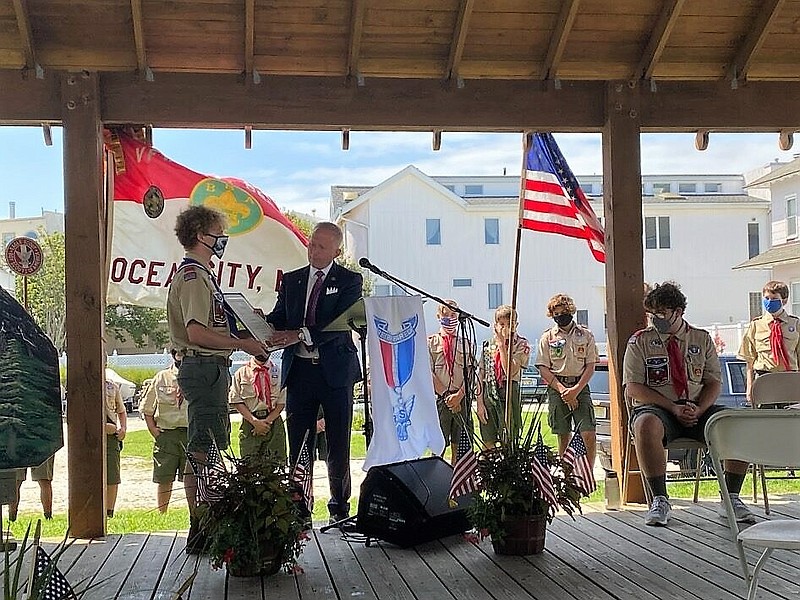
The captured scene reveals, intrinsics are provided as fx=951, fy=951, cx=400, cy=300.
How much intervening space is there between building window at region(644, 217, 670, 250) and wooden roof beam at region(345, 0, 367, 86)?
66.2 ft

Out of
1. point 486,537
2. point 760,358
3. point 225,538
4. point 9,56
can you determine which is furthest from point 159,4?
point 760,358

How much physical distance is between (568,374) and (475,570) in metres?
2.87

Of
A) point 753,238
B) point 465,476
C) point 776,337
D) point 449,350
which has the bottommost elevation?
point 465,476

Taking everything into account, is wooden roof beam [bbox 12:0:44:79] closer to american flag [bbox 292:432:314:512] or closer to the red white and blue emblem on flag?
the red white and blue emblem on flag

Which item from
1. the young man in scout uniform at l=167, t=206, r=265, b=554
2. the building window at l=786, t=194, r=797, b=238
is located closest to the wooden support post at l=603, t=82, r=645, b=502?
the young man in scout uniform at l=167, t=206, r=265, b=554

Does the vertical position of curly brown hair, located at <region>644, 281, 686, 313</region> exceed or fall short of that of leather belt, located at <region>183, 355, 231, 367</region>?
it exceeds it

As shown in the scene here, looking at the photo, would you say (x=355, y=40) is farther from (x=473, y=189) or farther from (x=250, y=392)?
(x=473, y=189)

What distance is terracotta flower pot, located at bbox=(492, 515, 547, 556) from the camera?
13.2 feet

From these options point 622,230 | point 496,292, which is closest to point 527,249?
point 496,292

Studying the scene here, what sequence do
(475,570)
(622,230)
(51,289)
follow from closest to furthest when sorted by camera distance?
(475,570), (622,230), (51,289)

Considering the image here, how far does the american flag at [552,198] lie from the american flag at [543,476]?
187 centimetres

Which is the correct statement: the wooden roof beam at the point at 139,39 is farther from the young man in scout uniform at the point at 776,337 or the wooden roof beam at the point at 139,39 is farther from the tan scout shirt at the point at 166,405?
the young man in scout uniform at the point at 776,337

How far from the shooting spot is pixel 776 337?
7457mm

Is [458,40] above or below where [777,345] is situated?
above
